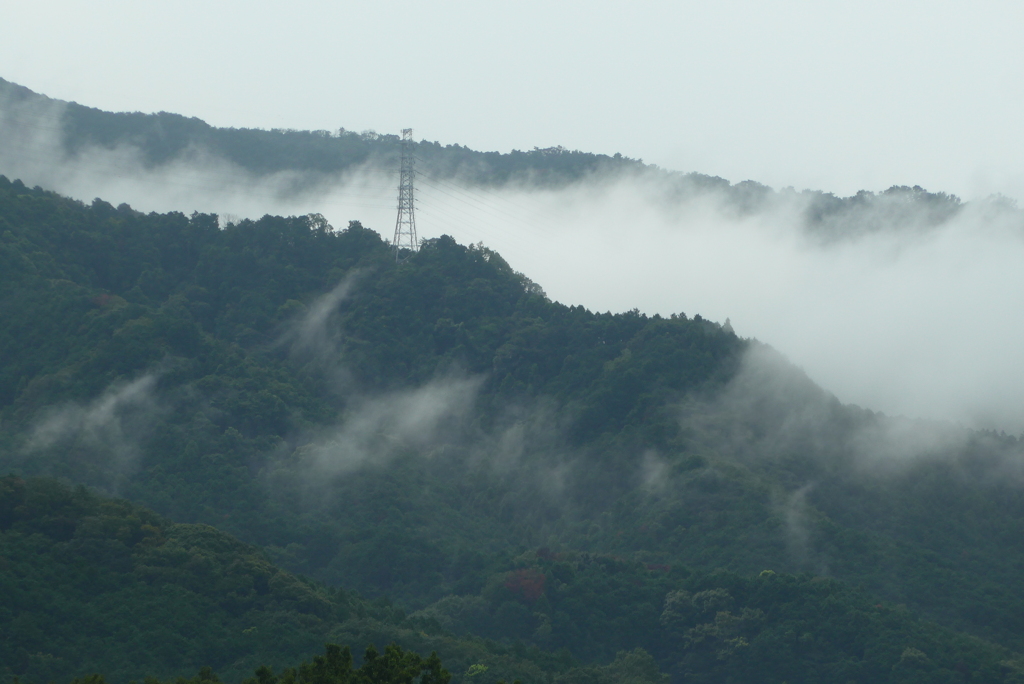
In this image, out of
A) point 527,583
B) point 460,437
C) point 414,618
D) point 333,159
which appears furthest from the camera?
point 333,159

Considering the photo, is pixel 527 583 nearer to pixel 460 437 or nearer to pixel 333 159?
pixel 460 437

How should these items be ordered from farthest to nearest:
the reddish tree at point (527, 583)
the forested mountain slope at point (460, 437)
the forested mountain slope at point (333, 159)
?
the forested mountain slope at point (333, 159), the forested mountain slope at point (460, 437), the reddish tree at point (527, 583)

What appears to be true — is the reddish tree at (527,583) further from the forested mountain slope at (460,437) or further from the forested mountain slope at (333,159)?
the forested mountain slope at (333,159)

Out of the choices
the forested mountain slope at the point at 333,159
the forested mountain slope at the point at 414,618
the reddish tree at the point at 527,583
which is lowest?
the reddish tree at the point at 527,583

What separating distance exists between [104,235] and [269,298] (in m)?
11.9

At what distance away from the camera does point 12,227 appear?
84.7 meters

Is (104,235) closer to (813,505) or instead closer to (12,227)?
(12,227)

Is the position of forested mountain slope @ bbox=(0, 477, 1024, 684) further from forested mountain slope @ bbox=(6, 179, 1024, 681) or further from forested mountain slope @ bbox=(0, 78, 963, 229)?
forested mountain slope @ bbox=(0, 78, 963, 229)

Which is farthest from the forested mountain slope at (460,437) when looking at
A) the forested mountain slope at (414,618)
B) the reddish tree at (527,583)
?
the forested mountain slope at (414,618)

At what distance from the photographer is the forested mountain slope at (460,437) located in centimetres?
6681

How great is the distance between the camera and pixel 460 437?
8325 centimetres

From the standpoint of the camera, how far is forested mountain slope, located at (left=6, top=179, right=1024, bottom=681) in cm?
6681

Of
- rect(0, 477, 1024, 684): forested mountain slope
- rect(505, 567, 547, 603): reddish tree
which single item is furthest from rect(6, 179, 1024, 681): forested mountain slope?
rect(0, 477, 1024, 684): forested mountain slope

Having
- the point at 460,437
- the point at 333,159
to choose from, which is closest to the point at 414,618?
the point at 460,437
